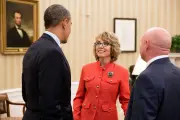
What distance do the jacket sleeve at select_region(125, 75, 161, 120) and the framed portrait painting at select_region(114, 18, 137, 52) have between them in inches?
199

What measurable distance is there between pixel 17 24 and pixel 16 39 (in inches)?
9.2

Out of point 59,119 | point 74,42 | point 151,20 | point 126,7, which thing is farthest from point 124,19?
point 59,119

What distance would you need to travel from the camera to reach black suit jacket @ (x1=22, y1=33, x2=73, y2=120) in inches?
86.6

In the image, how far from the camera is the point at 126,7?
23.5 ft

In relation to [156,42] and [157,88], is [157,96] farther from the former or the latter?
[156,42]

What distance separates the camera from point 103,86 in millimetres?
3078

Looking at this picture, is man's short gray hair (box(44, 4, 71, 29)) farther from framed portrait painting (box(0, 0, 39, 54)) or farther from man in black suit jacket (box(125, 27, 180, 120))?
framed portrait painting (box(0, 0, 39, 54))

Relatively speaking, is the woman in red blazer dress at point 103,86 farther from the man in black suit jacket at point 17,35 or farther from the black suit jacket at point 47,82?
the man in black suit jacket at point 17,35

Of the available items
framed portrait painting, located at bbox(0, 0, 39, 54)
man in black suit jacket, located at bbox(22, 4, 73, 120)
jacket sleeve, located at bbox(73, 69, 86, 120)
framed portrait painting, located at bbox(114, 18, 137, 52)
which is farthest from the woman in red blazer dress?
framed portrait painting, located at bbox(114, 18, 137, 52)

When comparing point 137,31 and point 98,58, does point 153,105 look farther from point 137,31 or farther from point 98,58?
point 137,31

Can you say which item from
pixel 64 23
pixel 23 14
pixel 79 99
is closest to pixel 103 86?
pixel 79 99

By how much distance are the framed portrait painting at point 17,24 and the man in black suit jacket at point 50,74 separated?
2858 millimetres

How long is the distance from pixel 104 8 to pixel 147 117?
16.5 ft

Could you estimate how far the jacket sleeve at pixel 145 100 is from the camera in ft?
6.44
